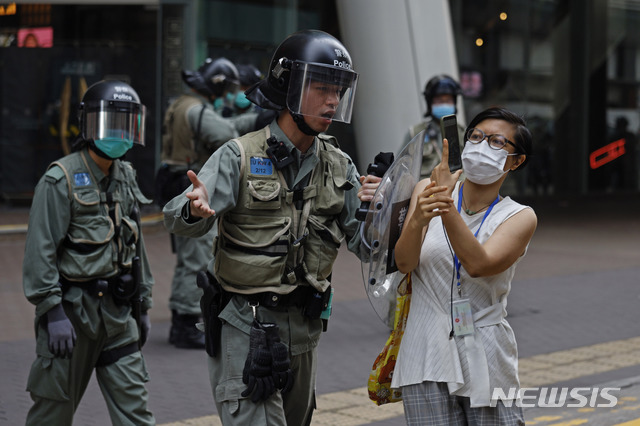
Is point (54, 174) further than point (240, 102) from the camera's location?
No

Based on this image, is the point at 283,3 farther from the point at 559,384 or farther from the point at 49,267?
the point at 49,267

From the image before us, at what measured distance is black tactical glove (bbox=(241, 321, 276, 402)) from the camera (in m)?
3.63

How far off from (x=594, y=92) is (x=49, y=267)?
23.0m

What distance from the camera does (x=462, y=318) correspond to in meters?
3.66

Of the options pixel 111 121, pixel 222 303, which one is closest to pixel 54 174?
pixel 111 121

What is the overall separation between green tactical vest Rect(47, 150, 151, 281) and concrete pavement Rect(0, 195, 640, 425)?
5.04 feet

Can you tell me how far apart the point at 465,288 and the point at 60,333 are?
1.90 m

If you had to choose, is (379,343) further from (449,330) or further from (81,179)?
(449,330)

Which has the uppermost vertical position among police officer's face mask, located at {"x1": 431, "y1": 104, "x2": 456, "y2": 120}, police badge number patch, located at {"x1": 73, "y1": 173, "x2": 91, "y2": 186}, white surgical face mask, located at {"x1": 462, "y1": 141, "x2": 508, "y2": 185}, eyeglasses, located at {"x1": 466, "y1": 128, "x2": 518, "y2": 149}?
police officer's face mask, located at {"x1": 431, "y1": 104, "x2": 456, "y2": 120}

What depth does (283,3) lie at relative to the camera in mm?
17562

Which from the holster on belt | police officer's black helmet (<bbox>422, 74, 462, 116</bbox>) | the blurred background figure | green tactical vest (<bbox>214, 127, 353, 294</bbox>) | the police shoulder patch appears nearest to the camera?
green tactical vest (<bbox>214, 127, 353, 294</bbox>)

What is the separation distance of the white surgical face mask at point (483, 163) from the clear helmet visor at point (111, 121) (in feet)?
6.16

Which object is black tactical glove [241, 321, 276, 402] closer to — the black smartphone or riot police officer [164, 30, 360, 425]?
riot police officer [164, 30, 360, 425]

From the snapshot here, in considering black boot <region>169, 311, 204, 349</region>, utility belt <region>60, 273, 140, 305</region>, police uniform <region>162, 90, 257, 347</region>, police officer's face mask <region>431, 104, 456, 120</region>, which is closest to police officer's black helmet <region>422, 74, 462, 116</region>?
police officer's face mask <region>431, 104, 456, 120</region>
